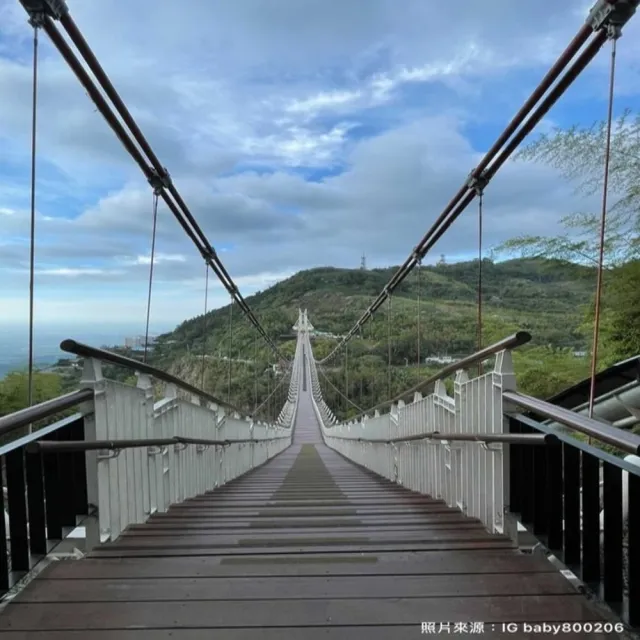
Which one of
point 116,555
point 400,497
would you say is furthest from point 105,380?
point 400,497

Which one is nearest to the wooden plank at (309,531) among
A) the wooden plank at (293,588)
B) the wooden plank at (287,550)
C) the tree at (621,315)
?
the wooden plank at (287,550)

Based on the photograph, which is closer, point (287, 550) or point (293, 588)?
point (293, 588)

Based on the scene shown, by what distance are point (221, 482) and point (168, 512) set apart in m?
2.78

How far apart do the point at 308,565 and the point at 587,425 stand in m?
1.04

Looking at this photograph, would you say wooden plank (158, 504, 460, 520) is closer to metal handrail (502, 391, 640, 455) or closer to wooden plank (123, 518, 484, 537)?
wooden plank (123, 518, 484, 537)

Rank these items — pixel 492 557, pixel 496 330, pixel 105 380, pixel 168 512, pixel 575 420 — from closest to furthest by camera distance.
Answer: pixel 575 420 < pixel 492 557 < pixel 105 380 < pixel 168 512 < pixel 496 330

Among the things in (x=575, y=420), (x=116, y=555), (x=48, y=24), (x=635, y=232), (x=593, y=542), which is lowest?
(x=116, y=555)

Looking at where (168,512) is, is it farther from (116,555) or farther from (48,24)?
(48,24)

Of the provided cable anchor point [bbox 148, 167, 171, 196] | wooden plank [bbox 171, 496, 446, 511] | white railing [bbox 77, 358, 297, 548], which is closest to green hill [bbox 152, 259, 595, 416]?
wooden plank [bbox 171, 496, 446, 511]

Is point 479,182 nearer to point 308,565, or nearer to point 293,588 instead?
point 308,565

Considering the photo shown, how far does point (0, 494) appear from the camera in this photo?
1.43 m

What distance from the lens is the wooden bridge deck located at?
146 centimetres

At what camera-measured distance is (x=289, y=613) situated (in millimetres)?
1536

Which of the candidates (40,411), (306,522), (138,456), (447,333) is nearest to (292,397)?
(447,333)
